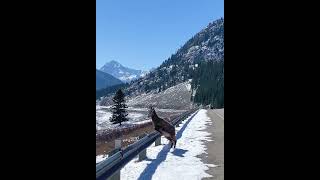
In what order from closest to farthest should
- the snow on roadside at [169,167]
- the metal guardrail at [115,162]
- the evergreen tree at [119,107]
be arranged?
the metal guardrail at [115,162] < the snow on roadside at [169,167] < the evergreen tree at [119,107]

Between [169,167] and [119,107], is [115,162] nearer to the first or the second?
[169,167]

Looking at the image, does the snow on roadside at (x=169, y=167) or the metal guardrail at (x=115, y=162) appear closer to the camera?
the metal guardrail at (x=115, y=162)

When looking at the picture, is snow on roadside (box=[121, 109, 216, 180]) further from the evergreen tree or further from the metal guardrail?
the evergreen tree

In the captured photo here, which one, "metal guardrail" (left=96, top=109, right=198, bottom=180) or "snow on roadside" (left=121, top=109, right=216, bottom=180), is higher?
"metal guardrail" (left=96, top=109, right=198, bottom=180)

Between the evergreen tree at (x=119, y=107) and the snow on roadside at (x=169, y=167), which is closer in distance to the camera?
the snow on roadside at (x=169, y=167)

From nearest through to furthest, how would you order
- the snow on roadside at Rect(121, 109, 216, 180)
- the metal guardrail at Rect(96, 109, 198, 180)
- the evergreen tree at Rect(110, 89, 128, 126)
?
1. the metal guardrail at Rect(96, 109, 198, 180)
2. the snow on roadside at Rect(121, 109, 216, 180)
3. the evergreen tree at Rect(110, 89, 128, 126)

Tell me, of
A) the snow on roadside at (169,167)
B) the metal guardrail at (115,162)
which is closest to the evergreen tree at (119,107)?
the snow on roadside at (169,167)

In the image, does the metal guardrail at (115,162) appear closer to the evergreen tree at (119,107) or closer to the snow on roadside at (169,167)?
the snow on roadside at (169,167)

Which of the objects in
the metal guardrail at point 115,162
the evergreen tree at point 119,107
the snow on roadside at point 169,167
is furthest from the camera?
the evergreen tree at point 119,107

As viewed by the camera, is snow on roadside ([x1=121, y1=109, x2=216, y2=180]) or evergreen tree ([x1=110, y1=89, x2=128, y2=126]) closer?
snow on roadside ([x1=121, y1=109, x2=216, y2=180])

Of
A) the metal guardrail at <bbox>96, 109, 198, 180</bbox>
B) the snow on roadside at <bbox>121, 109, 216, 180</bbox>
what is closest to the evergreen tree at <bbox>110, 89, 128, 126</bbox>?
the snow on roadside at <bbox>121, 109, 216, 180</bbox>

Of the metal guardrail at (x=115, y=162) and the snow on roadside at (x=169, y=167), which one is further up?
the metal guardrail at (x=115, y=162)
